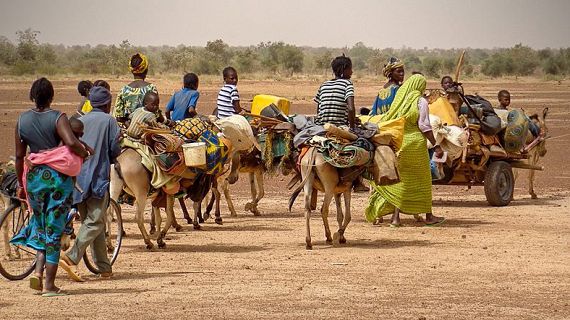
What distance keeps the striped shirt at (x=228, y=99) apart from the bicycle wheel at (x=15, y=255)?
512 cm

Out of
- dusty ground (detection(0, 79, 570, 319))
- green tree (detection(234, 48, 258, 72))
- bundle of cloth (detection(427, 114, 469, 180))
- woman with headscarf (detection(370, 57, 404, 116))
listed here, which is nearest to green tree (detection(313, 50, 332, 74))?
green tree (detection(234, 48, 258, 72))

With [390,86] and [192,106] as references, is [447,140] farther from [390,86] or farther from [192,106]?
[192,106]

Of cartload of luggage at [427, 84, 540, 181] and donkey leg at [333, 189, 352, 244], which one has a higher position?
cartload of luggage at [427, 84, 540, 181]

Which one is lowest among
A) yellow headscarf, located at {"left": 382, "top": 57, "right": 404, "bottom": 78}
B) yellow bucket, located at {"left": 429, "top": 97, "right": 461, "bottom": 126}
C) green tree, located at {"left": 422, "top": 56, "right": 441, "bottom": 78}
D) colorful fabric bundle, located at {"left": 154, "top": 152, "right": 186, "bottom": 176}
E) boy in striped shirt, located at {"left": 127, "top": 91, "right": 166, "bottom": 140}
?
green tree, located at {"left": 422, "top": 56, "right": 441, "bottom": 78}

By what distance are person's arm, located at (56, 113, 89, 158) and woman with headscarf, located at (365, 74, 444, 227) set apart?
628 centimetres

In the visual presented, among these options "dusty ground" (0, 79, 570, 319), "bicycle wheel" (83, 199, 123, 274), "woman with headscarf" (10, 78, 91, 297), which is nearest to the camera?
"dusty ground" (0, 79, 570, 319)

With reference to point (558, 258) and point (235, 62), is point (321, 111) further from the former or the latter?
point (235, 62)

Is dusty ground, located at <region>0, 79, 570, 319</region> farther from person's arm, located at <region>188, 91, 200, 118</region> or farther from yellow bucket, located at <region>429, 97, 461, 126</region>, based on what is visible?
person's arm, located at <region>188, 91, 200, 118</region>

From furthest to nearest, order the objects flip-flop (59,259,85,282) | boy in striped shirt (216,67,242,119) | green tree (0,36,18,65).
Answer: green tree (0,36,18,65) < boy in striped shirt (216,67,242,119) < flip-flop (59,259,85,282)

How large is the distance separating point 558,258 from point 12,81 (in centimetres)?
5443

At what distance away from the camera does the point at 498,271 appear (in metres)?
13.2

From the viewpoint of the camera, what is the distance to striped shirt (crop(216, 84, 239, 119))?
18.6 metres

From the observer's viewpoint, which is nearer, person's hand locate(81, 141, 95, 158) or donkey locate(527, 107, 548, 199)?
person's hand locate(81, 141, 95, 158)

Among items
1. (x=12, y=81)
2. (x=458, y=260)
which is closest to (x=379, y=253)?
(x=458, y=260)
